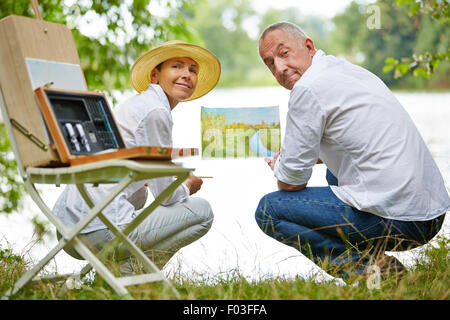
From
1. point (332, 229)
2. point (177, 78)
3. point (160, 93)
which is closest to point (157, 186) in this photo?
point (160, 93)

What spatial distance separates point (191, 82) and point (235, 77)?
27683 millimetres

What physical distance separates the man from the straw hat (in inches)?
25.2

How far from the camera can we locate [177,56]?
2.97m

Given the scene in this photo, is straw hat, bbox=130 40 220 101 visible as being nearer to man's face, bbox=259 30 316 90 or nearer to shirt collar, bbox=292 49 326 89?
man's face, bbox=259 30 316 90

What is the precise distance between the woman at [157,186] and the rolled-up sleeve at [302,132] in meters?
0.57

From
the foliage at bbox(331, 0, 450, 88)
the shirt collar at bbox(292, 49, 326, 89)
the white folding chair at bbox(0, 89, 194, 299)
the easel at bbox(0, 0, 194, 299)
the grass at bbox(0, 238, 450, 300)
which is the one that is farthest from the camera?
the foliage at bbox(331, 0, 450, 88)

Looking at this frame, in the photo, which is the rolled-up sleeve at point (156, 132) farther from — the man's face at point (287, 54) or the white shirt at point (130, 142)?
the man's face at point (287, 54)

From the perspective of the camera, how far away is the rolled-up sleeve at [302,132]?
2496 mm

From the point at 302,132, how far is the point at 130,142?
31.6 inches

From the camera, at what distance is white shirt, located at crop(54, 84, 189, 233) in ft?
8.55

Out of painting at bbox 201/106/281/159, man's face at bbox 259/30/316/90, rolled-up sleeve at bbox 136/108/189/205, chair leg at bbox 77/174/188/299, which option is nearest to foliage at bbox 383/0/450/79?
man's face at bbox 259/30/316/90

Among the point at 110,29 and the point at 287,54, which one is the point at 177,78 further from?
the point at 110,29

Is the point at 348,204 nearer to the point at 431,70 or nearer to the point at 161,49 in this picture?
the point at 161,49

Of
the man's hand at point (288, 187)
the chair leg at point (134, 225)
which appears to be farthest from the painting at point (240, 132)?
the chair leg at point (134, 225)
